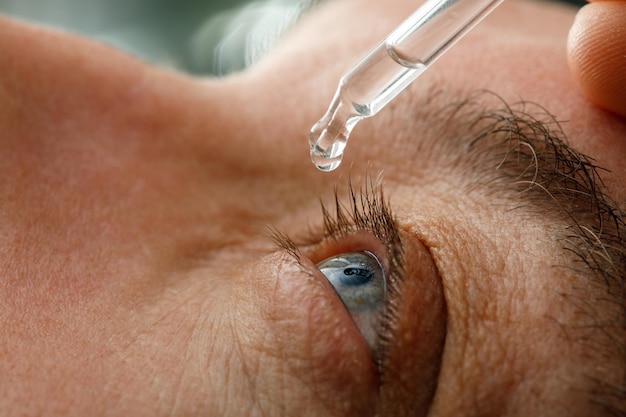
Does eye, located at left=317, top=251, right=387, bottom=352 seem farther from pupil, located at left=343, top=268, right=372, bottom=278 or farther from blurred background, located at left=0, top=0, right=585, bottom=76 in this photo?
blurred background, located at left=0, top=0, right=585, bottom=76

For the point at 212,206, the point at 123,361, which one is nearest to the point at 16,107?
the point at 212,206

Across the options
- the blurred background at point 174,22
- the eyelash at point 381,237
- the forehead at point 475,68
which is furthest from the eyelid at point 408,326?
the blurred background at point 174,22

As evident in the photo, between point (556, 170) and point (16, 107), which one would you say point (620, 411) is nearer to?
point (556, 170)

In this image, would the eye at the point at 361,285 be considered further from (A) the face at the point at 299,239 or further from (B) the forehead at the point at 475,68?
(B) the forehead at the point at 475,68

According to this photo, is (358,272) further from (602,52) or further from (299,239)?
(602,52)

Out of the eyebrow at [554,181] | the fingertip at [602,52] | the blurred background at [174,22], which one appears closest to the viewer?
the eyebrow at [554,181]

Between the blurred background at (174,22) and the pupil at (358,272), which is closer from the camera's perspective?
the pupil at (358,272)

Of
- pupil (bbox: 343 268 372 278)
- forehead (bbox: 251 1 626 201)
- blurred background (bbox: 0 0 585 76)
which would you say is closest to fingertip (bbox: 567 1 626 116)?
forehead (bbox: 251 1 626 201)
